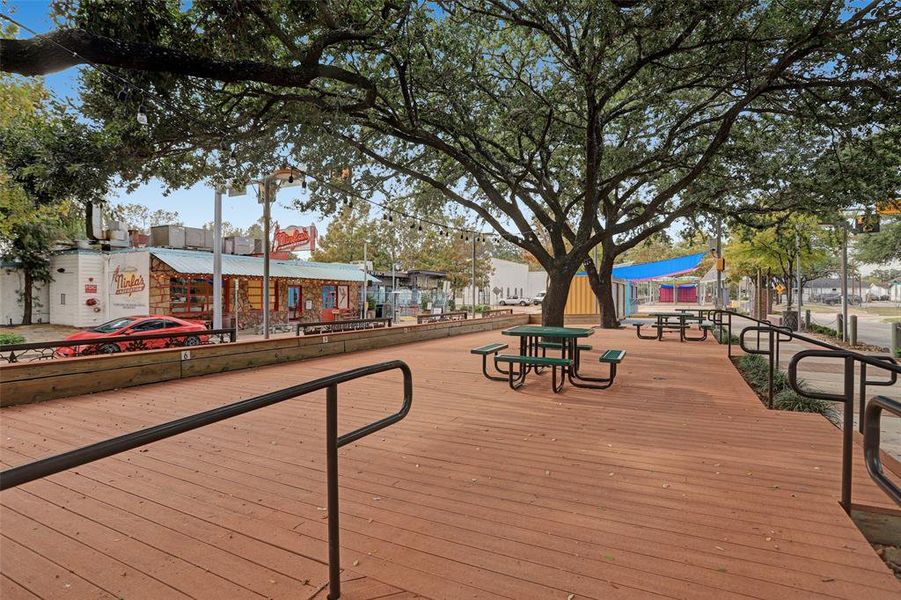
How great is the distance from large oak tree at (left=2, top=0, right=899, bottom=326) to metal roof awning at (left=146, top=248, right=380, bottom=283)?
8.72m

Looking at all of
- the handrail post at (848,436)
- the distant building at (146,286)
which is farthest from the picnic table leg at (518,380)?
the distant building at (146,286)

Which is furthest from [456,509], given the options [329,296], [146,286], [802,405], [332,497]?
[329,296]

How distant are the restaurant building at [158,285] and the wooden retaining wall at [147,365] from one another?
7.35 meters

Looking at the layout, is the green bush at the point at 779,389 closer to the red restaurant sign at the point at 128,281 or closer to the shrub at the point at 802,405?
the shrub at the point at 802,405

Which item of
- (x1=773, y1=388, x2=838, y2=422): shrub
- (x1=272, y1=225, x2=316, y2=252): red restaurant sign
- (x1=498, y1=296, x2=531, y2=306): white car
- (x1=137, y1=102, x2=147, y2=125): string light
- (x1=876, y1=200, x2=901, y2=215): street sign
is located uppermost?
(x1=272, y1=225, x2=316, y2=252): red restaurant sign

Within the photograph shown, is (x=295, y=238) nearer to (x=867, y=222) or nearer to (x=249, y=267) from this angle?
(x=249, y=267)

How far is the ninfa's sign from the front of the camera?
55.4 ft

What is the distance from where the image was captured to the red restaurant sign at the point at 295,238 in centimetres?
2195

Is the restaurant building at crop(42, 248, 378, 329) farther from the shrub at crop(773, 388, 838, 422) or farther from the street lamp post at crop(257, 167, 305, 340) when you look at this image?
the shrub at crop(773, 388, 838, 422)

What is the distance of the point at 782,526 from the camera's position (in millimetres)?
2617

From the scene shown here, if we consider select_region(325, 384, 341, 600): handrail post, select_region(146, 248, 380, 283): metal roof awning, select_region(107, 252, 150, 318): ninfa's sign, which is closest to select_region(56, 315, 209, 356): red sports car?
select_region(146, 248, 380, 283): metal roof awning

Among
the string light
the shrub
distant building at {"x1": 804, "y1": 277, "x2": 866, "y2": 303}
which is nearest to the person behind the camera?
the shrub

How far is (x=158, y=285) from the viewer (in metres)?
17.2

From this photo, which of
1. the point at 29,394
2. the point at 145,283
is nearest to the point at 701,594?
the point at 29,394
